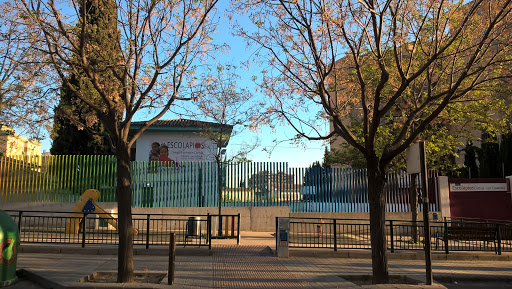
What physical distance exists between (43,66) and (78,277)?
5.19m

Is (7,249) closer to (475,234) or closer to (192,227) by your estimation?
(192,227)

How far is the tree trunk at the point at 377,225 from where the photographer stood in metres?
8.60

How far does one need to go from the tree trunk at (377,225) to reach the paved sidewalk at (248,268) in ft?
1.42

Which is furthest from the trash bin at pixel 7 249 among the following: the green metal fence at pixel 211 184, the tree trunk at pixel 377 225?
the green metal fence at pixel 211 184

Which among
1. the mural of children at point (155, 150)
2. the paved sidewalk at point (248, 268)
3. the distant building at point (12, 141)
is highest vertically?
the mural of children at point (155, 150)

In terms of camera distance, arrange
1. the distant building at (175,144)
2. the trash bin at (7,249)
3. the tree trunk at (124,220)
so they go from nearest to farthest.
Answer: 1. the trash bin at (7,249)
2. the tree trunk at (124,220)
3. the distant building at (175,144)

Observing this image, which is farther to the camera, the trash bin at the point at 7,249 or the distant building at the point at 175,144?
the distant building at the point at 175,144

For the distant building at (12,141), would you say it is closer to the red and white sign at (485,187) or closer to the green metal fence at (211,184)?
the green metal fence at (211,184)

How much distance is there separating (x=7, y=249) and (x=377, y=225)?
7626 mm

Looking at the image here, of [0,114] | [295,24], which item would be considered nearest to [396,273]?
[295,24]

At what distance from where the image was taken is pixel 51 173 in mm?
20266

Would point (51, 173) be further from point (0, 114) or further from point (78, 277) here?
point (78, 277)

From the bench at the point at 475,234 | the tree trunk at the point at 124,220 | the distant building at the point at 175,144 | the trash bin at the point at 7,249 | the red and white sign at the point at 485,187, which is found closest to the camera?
the trash bin at the point at 7,249

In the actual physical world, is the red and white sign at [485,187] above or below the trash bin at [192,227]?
above
